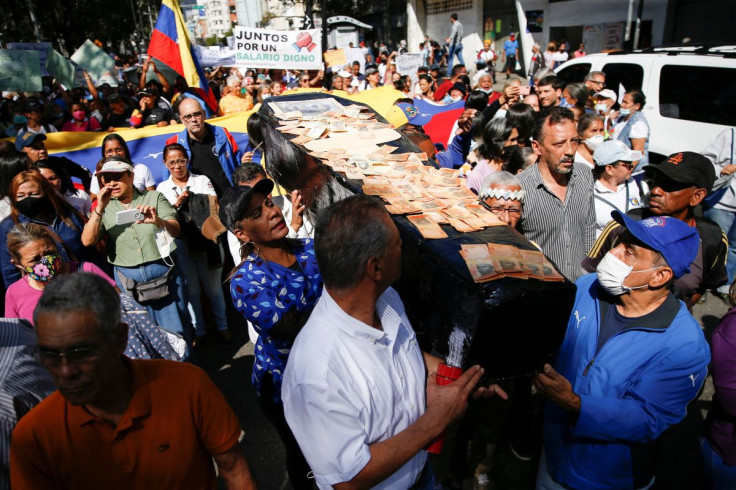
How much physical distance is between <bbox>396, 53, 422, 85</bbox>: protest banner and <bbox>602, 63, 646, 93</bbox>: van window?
583cm

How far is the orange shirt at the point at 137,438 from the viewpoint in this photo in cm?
147

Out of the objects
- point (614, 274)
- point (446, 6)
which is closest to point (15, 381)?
point (614, 274)

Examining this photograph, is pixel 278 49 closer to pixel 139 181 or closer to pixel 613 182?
pixel 139 181

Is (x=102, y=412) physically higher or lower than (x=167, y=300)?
higher

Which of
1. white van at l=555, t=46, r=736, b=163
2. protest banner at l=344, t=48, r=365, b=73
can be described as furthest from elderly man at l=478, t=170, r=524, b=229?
protest banner at l=344, t=48, r=365, b=73

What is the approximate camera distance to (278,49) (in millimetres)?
7961

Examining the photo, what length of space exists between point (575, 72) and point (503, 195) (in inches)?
285

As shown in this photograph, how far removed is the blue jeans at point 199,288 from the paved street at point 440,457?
17.7 inches

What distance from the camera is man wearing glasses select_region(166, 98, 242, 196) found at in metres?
4.79

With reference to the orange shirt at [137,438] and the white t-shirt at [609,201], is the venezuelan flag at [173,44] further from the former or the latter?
the orange shirt at [137,438]

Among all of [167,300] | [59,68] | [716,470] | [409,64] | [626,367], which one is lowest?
[716,470]

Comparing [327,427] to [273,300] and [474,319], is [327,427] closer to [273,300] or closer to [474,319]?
[474,319]

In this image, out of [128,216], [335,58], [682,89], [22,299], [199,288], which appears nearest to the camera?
[22,299]

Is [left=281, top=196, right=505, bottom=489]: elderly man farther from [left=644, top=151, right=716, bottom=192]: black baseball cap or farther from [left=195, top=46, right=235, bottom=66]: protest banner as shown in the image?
[left=195, top=46, right=235, bottom=66]: protest banner
